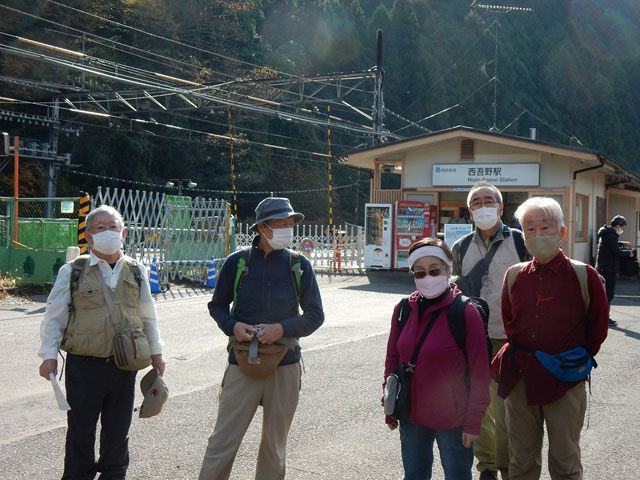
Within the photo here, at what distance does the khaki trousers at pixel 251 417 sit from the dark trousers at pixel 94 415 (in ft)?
1.72

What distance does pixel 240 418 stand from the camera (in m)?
3.94

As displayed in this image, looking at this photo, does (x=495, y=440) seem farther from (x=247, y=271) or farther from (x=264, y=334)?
(x=247, y=271)

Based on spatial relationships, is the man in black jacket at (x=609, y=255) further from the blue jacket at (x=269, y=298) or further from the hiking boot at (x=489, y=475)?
the blue jacket at (x=269, y=298)

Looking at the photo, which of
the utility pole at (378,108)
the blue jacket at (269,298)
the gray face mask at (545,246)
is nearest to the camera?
the gray face mask at (545,246)

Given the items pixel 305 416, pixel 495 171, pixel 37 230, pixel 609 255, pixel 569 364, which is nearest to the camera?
pixel 569 364

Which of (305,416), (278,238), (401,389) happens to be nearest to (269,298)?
(278,238)

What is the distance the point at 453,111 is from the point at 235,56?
22.5m

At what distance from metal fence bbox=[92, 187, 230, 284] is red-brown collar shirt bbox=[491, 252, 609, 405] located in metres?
13.1

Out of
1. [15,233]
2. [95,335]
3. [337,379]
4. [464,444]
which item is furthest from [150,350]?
[15,233]

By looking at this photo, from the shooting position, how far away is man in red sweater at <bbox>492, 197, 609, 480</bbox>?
149 inches

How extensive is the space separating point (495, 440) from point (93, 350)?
2534 millimetres

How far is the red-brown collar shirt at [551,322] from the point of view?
3.77m

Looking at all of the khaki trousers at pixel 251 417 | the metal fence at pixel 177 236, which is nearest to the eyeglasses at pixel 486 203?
the khaki trousers at pixel 251 417

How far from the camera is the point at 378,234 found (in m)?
22.9
